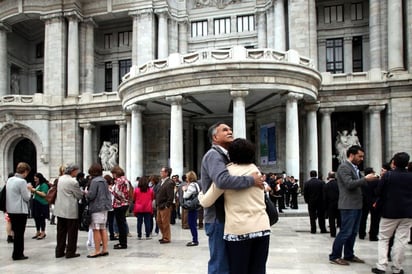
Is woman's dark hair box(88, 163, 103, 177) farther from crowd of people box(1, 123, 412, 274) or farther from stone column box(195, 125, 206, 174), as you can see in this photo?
stone column box(195, 125, 206, 174)

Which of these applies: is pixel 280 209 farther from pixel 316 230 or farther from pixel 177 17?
pixel 177 17

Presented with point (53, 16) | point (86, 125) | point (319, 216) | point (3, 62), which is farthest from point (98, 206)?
point (3, 62)

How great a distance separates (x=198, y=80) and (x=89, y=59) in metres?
16.3

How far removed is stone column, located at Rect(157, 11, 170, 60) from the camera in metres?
31.7

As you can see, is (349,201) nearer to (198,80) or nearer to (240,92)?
(240,92)

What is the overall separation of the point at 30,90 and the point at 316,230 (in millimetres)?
31678

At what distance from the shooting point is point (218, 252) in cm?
429

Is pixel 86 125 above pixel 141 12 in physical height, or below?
below

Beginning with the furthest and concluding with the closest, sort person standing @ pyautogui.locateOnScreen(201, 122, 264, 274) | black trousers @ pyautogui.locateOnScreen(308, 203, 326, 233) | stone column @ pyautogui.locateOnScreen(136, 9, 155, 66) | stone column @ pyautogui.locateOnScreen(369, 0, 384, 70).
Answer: stone column @ pyautogui.locateOnScreen(136, 9, 155, 66) → stone column @ pyautogui.locateOnScreen(369, 0, 384, 70) → black trousers @ pyautogui.locateOnScreen(308, 203, 326, 233) → person standing @ pyautogui.locateOnScreen(201, 122, 264, 274)

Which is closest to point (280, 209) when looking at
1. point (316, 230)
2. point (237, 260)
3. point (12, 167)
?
point (316, 230)

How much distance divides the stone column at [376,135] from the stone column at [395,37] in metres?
2.94

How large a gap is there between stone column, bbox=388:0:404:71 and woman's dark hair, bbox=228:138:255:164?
25.4 metres

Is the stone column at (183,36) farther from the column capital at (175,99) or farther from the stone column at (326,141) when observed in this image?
the column capital at (175,99)

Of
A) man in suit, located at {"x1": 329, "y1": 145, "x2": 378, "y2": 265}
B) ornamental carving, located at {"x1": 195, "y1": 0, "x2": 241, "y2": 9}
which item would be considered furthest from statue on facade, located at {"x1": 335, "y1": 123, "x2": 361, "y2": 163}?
man in suit, located at {"x1": 329, "y1": 145, "x2": 378, "y2": 265}
